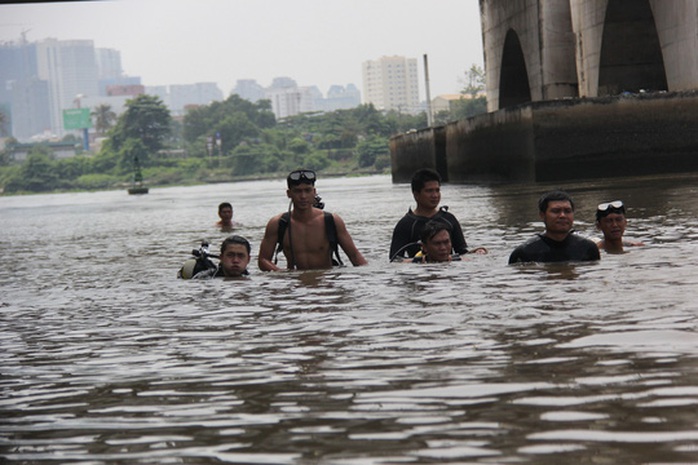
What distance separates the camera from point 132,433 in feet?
14.2

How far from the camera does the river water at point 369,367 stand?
396cm

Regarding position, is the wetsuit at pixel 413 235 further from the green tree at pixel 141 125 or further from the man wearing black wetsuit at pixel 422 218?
the green tree at pixel 141 125

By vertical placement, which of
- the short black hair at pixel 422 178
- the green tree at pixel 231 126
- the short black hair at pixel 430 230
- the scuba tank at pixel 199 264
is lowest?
the scuba tank at pixel 199 264

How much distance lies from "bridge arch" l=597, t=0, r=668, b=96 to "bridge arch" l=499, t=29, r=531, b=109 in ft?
33.8

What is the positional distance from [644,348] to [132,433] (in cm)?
235

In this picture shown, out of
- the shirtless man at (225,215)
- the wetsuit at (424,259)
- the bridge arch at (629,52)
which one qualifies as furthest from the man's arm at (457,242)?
the bridge arch at (629,52)

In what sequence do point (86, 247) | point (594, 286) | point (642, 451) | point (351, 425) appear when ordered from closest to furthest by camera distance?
point (642, 451)
point (351, 425)
point (594, 286)
point (86, 247)

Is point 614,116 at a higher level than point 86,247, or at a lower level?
higher

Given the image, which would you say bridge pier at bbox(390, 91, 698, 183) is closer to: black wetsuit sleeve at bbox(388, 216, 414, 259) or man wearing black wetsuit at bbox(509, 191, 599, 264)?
black wetsuit sleeve at bbox(388, 216, 414, 259)

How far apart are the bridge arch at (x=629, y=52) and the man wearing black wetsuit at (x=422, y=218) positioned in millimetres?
23169

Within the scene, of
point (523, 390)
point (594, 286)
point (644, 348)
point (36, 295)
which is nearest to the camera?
point (523, 390)

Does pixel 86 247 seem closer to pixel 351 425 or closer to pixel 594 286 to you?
pixel 594 286

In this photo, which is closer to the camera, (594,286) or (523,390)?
(523,390)

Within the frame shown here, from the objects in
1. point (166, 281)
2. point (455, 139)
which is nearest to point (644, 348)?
point (166, 281)
